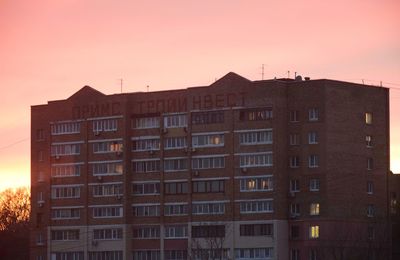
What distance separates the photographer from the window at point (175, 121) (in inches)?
6083

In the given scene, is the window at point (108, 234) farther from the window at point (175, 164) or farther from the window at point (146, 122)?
the window at point (146, 122)

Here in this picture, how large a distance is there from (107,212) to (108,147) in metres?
8.15

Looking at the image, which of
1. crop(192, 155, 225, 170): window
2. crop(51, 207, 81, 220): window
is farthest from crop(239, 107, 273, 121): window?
crop(51, 207, 81, 220): window

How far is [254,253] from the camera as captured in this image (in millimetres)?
146250

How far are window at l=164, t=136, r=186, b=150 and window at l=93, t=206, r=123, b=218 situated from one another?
10.4 m

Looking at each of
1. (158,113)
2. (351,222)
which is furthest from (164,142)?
(351,222)

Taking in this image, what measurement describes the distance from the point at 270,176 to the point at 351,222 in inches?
420

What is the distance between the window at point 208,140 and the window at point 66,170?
18.3m

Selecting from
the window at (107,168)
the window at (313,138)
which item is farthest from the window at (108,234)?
the window at (313,138)

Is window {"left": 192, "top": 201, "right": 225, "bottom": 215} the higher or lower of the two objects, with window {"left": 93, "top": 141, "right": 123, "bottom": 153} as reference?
lower

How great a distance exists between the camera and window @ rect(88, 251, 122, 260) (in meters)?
157

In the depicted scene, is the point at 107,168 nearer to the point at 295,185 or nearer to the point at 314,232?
the point at 295,185

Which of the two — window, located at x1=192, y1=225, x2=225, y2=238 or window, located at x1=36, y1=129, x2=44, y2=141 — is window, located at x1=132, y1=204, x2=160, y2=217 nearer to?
window, located at x1=192, y1=225, x2=225, y2=238

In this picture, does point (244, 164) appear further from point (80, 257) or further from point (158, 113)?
point (80, 257)
